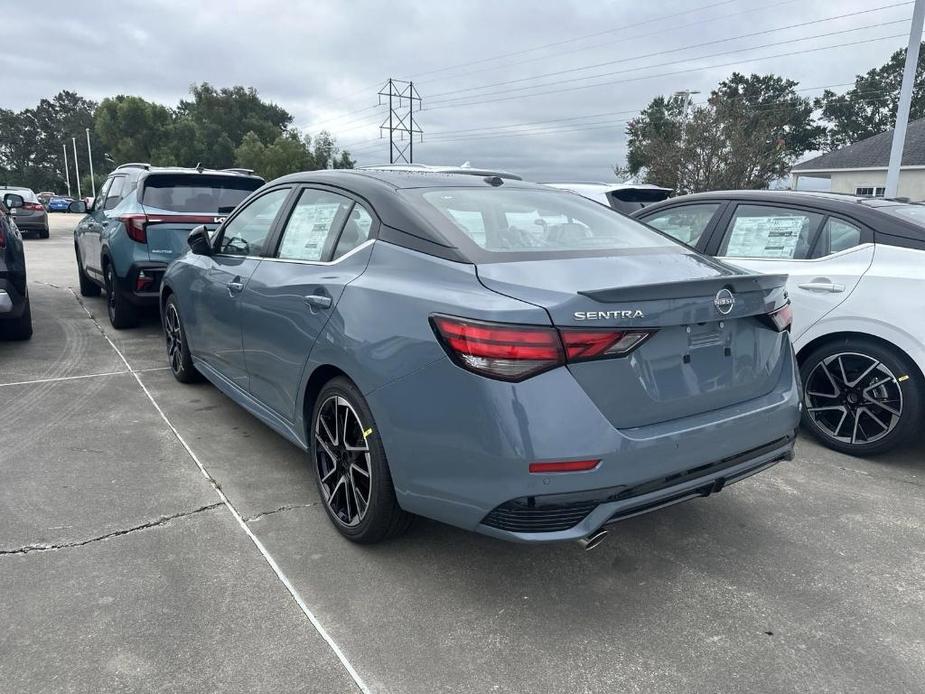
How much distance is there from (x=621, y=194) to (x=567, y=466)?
6.48 m

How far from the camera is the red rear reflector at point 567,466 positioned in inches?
83.4

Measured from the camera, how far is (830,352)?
4.16m

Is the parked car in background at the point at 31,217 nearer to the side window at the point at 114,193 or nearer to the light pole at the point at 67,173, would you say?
the side window at the point at 114,193

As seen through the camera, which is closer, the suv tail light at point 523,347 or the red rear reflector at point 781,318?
the suv tail light at point 523,347

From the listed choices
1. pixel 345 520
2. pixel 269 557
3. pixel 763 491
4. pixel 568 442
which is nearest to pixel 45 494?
pixel 269 557

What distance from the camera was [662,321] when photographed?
7.44ft

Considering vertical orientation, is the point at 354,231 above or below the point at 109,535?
above

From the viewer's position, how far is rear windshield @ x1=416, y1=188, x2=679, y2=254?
9.06ft

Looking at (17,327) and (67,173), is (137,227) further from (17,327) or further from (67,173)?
(67,173)

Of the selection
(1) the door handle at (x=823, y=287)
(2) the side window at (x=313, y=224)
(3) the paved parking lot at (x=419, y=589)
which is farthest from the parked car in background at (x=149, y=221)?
(1) the door handle at (x=823, y=287)

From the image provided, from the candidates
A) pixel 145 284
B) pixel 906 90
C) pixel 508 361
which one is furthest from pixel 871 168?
pixel 508 361

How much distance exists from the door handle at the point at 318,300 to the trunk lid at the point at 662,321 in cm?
80

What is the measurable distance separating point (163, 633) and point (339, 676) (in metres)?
0.67

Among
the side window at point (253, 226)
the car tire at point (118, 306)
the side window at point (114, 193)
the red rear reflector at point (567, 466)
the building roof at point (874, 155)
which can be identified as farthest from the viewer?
the building roof at point (874, 155)
